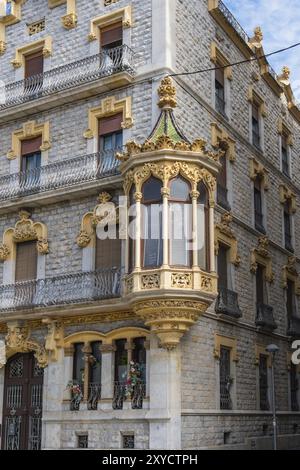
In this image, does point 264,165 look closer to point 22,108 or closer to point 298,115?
point 298,115

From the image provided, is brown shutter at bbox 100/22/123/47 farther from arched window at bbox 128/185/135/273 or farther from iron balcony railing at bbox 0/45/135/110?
arched window at bbox 128/185/135/273

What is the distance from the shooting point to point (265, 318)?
2670 centimetres

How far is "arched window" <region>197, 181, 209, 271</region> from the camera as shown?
20.6m

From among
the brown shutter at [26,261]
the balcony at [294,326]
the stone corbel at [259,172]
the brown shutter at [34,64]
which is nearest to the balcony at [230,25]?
the stone corbel at [259,172]

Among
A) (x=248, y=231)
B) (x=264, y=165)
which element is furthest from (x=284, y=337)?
(x=264, y=165)

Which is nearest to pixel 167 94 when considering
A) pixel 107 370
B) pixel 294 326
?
pixel 107 370

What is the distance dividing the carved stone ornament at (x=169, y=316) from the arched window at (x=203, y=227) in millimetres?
1365

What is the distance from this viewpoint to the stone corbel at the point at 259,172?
2808 cm

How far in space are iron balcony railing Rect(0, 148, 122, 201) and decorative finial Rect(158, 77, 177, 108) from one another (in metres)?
2.24

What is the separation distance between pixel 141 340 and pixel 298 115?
1871cm

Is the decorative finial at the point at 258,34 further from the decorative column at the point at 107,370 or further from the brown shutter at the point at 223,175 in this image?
the decorative column at the point at 107,370
